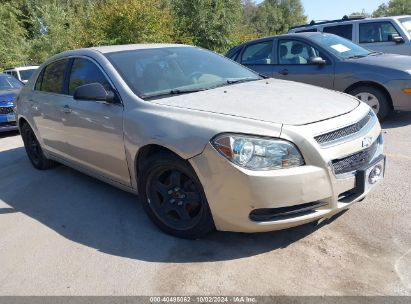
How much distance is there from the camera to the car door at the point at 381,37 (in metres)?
9.46

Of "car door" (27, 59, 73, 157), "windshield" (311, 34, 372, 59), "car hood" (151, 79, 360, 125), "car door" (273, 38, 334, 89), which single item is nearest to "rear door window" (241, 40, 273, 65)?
"car door" (273, 38, 334, 89)

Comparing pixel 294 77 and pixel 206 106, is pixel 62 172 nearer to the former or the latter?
pixel 206 106

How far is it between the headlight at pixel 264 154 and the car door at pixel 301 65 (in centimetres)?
447

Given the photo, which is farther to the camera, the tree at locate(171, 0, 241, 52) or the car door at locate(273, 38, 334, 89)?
the tree at locate(171, 0, 241, 52)

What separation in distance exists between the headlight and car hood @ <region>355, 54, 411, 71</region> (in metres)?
4.43

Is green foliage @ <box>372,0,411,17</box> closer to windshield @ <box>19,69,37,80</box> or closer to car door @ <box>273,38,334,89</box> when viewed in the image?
windshield @ <box>19,69,37,80</box>

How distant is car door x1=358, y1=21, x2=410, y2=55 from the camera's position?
9461 mm

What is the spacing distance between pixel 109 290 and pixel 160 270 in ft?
1.28

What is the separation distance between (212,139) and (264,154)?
385mm

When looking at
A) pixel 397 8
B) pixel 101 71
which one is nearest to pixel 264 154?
pixel 101 71

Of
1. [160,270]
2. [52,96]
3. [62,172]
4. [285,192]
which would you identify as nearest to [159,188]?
[160,270]

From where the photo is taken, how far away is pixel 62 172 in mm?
5676

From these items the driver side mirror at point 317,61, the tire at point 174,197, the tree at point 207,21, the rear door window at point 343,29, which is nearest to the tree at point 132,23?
the tree at point 207,21

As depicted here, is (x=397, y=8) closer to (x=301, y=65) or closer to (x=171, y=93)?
(x=301, y=65)
